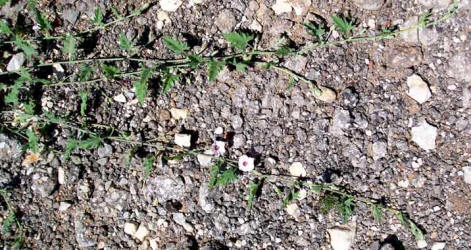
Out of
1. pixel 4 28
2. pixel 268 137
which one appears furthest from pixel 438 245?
pixel 4 28

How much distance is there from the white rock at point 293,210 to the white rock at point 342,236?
244 mm

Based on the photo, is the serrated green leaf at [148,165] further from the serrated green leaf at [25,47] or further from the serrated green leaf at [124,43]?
the serrated green leaf at [25,47]

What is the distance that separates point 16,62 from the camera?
135 inches

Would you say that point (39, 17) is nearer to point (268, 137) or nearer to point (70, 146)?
point (70, 146)

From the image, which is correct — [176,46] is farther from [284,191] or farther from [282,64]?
[284,191]

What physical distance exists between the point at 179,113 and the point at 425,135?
1.60 meters

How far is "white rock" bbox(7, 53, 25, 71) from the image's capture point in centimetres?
343

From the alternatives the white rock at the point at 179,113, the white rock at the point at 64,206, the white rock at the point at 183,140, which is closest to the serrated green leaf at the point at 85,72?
the white rock at the point at 179,113

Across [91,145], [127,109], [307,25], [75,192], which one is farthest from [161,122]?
[307,25]

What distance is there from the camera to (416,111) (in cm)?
337

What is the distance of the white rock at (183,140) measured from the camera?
339 cm

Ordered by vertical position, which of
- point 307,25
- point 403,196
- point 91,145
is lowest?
point 91,145

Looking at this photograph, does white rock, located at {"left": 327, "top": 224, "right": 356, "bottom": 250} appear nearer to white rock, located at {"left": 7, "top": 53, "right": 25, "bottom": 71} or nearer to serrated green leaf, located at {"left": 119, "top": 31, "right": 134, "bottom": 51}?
serrated green leaf, located at {"left": 119, "top": 31, "right": 134, "bottom": 51}

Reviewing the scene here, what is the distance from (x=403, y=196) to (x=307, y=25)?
4.15ft
